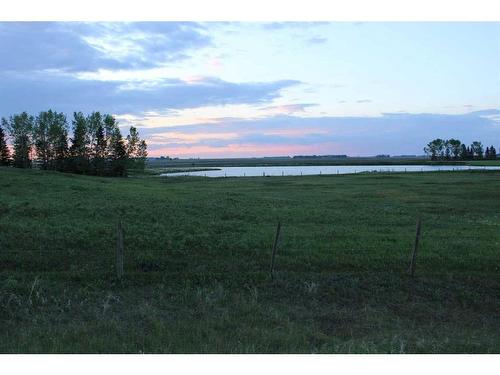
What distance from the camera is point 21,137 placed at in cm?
11675

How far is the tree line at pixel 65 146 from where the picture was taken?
370 feet

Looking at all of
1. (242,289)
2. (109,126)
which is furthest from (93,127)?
(242,289)

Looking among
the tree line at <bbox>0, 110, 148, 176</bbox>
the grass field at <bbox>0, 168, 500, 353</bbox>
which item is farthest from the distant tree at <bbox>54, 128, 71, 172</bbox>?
the grass field at <bbox>0, 168, 500, 353</bbox>

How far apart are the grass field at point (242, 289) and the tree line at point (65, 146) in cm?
9480

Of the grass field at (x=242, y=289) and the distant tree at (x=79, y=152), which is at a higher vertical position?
the distant tree at (x=79, y=152)

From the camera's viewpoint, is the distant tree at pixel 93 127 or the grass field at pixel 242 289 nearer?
the grass field at pixel 242 289

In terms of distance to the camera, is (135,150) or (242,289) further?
(135,150)

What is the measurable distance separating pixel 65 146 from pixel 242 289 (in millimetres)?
112437

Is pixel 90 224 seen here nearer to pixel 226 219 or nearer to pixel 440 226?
pixel 226 219

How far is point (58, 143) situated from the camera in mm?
113000

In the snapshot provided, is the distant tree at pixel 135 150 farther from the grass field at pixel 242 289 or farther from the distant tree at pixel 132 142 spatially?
the grass field at pixel 242 289

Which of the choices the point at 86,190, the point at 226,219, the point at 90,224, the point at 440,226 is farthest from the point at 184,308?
the point at 86,190

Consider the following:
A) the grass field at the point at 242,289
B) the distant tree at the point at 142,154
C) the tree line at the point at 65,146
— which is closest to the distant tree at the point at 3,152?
the tree line at the point at 65,146

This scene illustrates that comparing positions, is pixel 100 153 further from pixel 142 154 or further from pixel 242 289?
pixel 242 289
